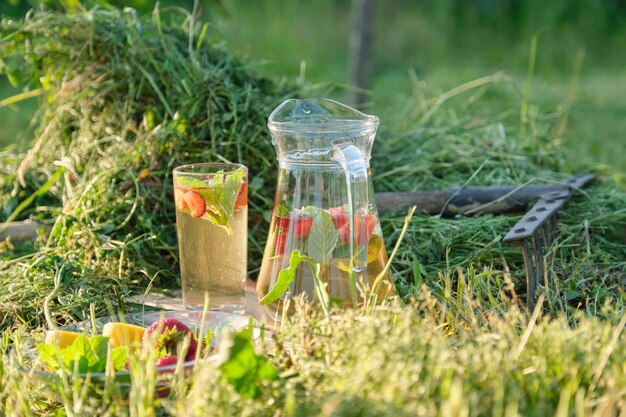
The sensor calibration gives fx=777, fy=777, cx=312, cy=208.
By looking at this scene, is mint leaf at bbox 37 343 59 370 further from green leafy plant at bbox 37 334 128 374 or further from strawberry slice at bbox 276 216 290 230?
strawberry slice at bbox 276 216 290 230

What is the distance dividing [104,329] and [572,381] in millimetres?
825

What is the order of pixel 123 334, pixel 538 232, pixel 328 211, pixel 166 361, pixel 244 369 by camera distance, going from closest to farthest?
pixel 244 369 < pixel 166 361 < pixel 123 334 < pixel 328 211 < pixel 538 232

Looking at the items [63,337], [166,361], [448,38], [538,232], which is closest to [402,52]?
[448,38]

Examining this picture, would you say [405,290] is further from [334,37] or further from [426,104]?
[334,37]

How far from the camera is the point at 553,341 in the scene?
45.3 inches

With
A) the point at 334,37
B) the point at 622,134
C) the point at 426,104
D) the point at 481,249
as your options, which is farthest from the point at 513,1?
the point at 481,249

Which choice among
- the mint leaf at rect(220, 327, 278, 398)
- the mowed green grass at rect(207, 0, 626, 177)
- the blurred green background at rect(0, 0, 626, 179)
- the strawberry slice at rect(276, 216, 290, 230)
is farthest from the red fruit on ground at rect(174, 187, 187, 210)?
the blurred green background at rect(0, 0, 626, 179)

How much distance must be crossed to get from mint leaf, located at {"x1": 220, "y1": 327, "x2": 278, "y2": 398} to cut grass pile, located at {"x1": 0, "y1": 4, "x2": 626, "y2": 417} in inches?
0.6

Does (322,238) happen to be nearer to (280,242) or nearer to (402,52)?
(280,242)

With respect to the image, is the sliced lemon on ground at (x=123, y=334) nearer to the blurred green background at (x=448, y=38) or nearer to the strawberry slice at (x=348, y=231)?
the strawberry slice at (x=348, y=231)

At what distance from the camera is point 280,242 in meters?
1.57

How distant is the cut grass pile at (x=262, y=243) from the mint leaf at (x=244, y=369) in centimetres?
1

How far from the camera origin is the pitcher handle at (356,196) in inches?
57.0

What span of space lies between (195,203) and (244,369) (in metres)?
0.60
